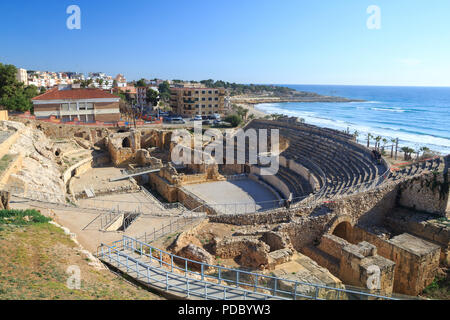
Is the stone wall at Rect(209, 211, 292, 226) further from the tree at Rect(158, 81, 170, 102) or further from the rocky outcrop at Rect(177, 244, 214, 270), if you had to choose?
the tree at Rect(158, 81, 170, 102)

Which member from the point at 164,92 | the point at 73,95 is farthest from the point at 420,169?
the point at 164,92

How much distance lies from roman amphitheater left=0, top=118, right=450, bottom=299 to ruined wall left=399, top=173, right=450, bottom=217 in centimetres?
6

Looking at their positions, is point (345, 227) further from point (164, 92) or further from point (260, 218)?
point (164, 92)

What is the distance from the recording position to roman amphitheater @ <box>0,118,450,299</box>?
10484 mm

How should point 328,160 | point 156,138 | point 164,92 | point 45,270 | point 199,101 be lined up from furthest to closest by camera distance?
point 164,92 < point 199,101 < point 156,138 < point 328,160 < point 45,270

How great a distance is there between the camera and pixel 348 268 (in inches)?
522

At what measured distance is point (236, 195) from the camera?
26062 millimetres

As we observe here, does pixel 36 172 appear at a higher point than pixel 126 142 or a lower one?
lower

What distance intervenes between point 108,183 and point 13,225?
1637 centimetres

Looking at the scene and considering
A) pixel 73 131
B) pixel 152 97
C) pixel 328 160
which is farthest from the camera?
pixel 152 97

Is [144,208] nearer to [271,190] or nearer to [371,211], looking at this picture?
→ [271,190]

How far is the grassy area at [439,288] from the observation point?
14.3 meters

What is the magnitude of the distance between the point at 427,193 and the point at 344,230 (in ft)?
16.6
